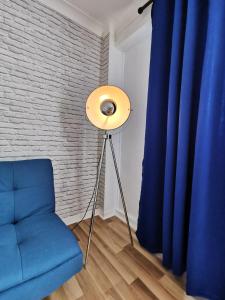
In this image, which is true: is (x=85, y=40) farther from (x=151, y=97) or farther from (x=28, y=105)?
(x=151, y=97)

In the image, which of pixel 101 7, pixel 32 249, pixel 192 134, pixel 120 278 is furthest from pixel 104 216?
pixel 101 7

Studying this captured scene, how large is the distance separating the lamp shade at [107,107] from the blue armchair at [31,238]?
598 millimetres

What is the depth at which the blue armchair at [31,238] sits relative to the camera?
0.79 metres

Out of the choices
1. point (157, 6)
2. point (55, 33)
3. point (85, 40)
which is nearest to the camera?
point (157, 6)

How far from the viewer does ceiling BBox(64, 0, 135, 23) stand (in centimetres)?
160

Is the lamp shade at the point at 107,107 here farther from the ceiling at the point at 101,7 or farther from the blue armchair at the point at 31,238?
the ceiling at the point at 101,7

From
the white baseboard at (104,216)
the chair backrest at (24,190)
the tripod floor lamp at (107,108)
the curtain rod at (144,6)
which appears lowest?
the white baseboard at (104,216)

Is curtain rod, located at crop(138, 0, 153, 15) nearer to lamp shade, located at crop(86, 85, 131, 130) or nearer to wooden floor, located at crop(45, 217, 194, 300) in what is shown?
lamp shade, located at crop(86, 85, 131, 130)

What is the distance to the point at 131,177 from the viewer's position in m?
1.86

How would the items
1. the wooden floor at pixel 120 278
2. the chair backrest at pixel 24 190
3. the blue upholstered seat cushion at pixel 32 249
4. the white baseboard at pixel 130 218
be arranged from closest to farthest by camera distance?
the blue upholstered seat cushion at pixel 32 249 < the wooden floor at pixel 120 278 < the chair backrest at pixel 24 190 < the white baseboard at pixel 130 218

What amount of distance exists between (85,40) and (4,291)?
86.6 inches

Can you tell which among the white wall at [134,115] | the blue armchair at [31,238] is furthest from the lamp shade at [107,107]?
the blue armchair at [31,238]

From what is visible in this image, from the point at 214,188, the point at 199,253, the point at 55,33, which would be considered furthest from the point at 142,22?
the point at 199,253

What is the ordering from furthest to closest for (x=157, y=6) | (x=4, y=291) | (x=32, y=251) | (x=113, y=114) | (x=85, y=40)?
1. (x=85, y=40)
2. (x=113, y=114)
3. (x=157, y=6)
4. (x=32, y=251)
5. (x=4, y=291)
